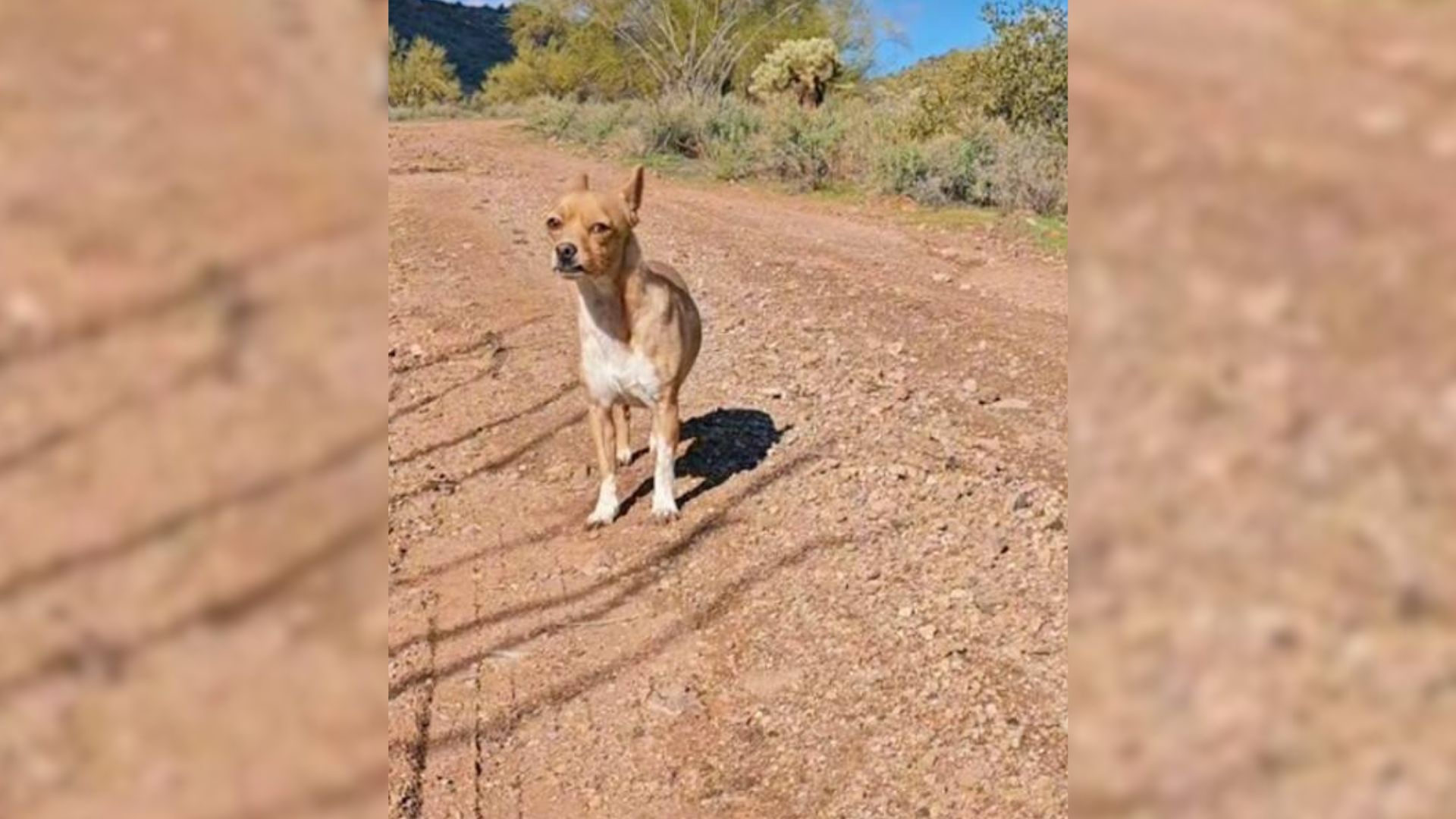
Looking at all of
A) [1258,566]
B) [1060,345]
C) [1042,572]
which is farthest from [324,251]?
[1060,345]

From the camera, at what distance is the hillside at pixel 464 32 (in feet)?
197

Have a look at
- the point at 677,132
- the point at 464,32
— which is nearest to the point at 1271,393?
the point at 677,132

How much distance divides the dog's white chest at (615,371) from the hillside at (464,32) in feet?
178

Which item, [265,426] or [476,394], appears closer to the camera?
[265,426]

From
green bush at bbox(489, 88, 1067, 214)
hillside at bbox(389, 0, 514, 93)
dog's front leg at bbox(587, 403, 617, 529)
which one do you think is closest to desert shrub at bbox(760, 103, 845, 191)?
green bush at bbox(489, 88, 1067, 214)

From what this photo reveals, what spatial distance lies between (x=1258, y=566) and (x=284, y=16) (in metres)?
0.38

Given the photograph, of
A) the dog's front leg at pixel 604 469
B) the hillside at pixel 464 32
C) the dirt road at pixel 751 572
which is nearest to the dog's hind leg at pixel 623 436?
the dirt road at pixel 751 572

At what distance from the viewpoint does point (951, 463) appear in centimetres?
637

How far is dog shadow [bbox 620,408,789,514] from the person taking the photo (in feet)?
20.9

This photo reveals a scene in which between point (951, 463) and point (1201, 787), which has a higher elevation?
point (1201, 787)

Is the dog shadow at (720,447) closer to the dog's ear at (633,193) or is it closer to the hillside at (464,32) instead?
the dog's ear at (633,193)

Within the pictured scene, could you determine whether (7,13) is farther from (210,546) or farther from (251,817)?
(251,817)

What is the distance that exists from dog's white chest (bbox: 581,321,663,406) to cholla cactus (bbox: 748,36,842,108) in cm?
2394

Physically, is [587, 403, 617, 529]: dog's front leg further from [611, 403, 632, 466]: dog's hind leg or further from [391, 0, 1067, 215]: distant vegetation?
[391, 0, 1067, 215]: distant vegetation
